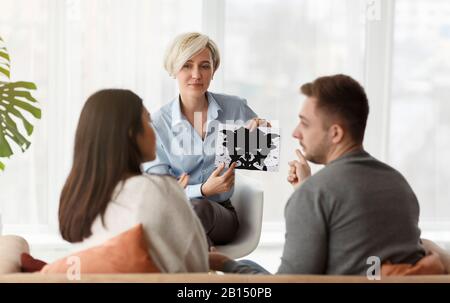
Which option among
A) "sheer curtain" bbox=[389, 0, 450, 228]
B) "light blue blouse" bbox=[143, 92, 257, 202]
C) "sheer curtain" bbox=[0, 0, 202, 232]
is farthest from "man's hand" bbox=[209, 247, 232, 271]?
"sheer curtain" bbox=[389, 0, 450, 228]

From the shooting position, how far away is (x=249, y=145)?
7.43 ft

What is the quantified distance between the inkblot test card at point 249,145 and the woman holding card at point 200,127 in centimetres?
3

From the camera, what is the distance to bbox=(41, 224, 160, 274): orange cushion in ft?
5.30

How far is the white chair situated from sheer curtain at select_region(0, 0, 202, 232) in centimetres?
141

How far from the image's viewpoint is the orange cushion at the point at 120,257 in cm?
162

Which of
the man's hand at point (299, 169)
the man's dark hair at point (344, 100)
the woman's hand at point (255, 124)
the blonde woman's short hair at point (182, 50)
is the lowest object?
the man's hand at point (299, 169)

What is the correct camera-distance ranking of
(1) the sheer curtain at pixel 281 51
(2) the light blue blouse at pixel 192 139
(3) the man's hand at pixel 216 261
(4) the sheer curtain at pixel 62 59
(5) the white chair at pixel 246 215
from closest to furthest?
1. (3) the man's hand at pixel 216 261
2. (2) the light blue blouse at pixel 192 139
3. (5) the white chair at pixel 246 215
4. (4) the sheer curtain at pixel 62 59
5. (1) the sheer curtain at pixel 281 51

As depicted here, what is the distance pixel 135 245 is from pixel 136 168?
175 mm

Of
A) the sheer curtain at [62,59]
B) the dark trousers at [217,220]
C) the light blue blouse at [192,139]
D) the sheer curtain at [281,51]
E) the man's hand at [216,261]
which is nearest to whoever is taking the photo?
the man's hand at [216,261]

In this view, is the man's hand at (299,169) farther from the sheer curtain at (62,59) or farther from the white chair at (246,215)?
the sheer curtain at (62,59)

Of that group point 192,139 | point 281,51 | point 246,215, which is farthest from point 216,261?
point 281,51

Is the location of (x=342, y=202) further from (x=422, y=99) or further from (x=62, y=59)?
(x=422, y=99)

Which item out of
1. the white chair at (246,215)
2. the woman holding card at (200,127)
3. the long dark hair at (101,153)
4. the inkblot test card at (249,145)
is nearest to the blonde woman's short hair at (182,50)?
the woman holding card at (200,127)

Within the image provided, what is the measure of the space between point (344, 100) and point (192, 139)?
0.79 m
